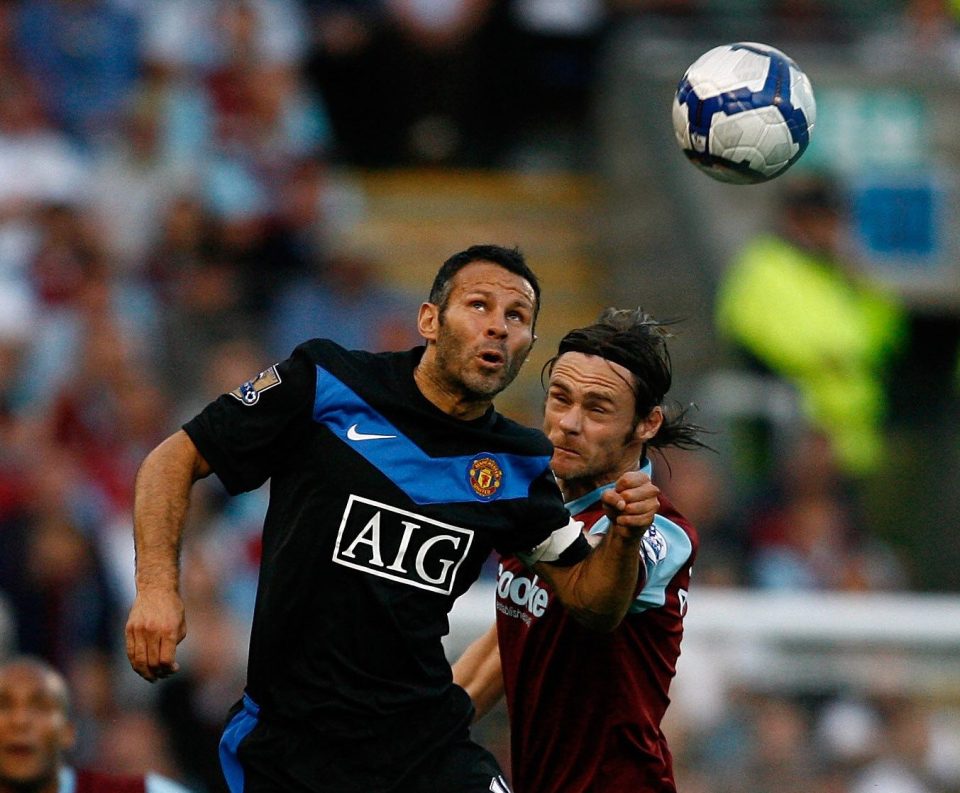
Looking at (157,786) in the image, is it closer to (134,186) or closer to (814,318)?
(134,186)

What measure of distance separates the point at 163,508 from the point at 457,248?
8.01m

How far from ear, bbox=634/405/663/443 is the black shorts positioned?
0.98 meters

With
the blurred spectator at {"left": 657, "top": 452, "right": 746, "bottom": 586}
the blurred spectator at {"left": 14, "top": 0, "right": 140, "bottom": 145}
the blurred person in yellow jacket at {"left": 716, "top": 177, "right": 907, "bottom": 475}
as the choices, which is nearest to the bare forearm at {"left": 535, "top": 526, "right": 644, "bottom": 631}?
the blurred spectator at {"left": 657, "top": 452, "right": 746, "bottom": 586}

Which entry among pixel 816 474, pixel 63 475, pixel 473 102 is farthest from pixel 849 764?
pixel 473 102

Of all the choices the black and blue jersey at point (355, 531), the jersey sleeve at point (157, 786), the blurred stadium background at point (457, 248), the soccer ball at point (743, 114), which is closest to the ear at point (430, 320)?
the black and blue jersey at point (355, 531)

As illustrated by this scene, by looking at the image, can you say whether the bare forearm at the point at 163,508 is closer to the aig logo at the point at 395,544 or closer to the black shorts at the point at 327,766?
the aig logo at the point at 395,544

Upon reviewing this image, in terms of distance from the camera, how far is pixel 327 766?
497cm

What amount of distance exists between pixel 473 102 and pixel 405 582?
832 centimetres

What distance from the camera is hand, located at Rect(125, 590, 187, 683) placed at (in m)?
4.64

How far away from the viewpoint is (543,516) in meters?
5.20

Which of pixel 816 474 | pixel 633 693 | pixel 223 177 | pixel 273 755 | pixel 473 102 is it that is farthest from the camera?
pixel 473 102

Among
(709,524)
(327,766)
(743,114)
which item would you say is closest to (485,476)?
(327,766)

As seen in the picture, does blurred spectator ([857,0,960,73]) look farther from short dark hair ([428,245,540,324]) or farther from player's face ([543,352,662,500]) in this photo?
short dark hair ([428,245,540,324])

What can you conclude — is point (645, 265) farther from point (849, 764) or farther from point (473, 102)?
point (849, 764)
